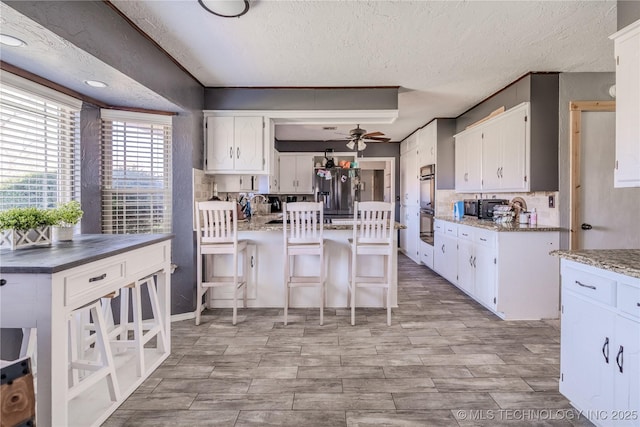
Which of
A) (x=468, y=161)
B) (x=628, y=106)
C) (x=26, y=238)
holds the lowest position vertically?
(x=26, y=238)

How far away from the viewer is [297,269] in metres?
3.34

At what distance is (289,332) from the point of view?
2.78m

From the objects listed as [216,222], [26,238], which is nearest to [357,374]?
[216,222]

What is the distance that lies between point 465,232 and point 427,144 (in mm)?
2007

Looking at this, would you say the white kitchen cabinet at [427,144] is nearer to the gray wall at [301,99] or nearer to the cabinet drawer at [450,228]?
the cabinet drawer at [450,228]

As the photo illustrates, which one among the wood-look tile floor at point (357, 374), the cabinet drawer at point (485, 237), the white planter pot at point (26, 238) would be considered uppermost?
the white planter pot at point (26, 238)

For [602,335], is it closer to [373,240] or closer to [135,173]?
[373,240]

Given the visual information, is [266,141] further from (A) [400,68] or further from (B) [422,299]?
(B) [422,299]

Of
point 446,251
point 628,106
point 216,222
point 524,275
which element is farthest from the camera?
point 446,251

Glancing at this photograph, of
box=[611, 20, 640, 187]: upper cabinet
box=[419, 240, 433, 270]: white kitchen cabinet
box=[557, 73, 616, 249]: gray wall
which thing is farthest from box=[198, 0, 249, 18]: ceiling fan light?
box=[419, 240, 433, 270]: white kitchen cabinet

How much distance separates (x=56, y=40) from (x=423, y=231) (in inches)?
197

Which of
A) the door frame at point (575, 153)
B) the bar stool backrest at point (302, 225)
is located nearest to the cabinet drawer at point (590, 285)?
the door frame at point (575, 153)

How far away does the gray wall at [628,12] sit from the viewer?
5.86 ft

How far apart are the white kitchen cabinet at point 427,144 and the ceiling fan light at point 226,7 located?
370 centimetres
